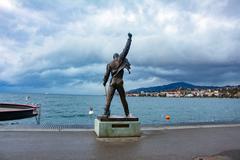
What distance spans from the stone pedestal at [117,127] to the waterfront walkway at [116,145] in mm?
380

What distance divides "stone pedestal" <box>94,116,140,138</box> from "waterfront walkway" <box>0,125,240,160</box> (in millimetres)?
380

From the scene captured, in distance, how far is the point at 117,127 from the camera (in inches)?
530

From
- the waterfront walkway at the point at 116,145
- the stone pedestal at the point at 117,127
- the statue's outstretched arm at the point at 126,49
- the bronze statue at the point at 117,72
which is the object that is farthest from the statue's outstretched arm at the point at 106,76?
the waterfront walkway at the point at 116,145

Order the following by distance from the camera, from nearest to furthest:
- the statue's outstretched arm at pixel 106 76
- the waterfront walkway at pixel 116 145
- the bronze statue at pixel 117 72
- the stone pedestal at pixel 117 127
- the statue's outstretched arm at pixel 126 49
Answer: the waterfront walkway at pixel 116 145
the stone pedestal at pixel 117 127
the statue's outstretched arm at pixel 126 49
the bronze statue at pixel 117 72
the statue's outstretched arm at pixel 106 76

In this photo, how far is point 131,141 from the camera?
12.6 metres

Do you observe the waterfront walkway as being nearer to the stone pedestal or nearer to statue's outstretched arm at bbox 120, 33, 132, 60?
the stone pedestal

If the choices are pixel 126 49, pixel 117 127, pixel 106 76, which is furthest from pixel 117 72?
pixel 117 127

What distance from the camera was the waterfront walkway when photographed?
32.0ft

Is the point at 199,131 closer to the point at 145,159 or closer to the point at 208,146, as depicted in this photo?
the point at 208,146

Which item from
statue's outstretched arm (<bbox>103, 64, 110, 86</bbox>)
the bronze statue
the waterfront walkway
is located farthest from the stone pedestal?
statue's outstretched arm (<bbox>103, 64, 110, 86</bbox>)

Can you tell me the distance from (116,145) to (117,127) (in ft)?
6.15

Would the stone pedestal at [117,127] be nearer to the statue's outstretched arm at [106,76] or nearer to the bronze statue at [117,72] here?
the bronze statue at [117,72]

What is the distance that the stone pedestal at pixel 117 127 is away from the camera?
43.7 ft

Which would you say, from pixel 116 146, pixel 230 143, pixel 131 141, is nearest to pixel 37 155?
pixel 116 146
